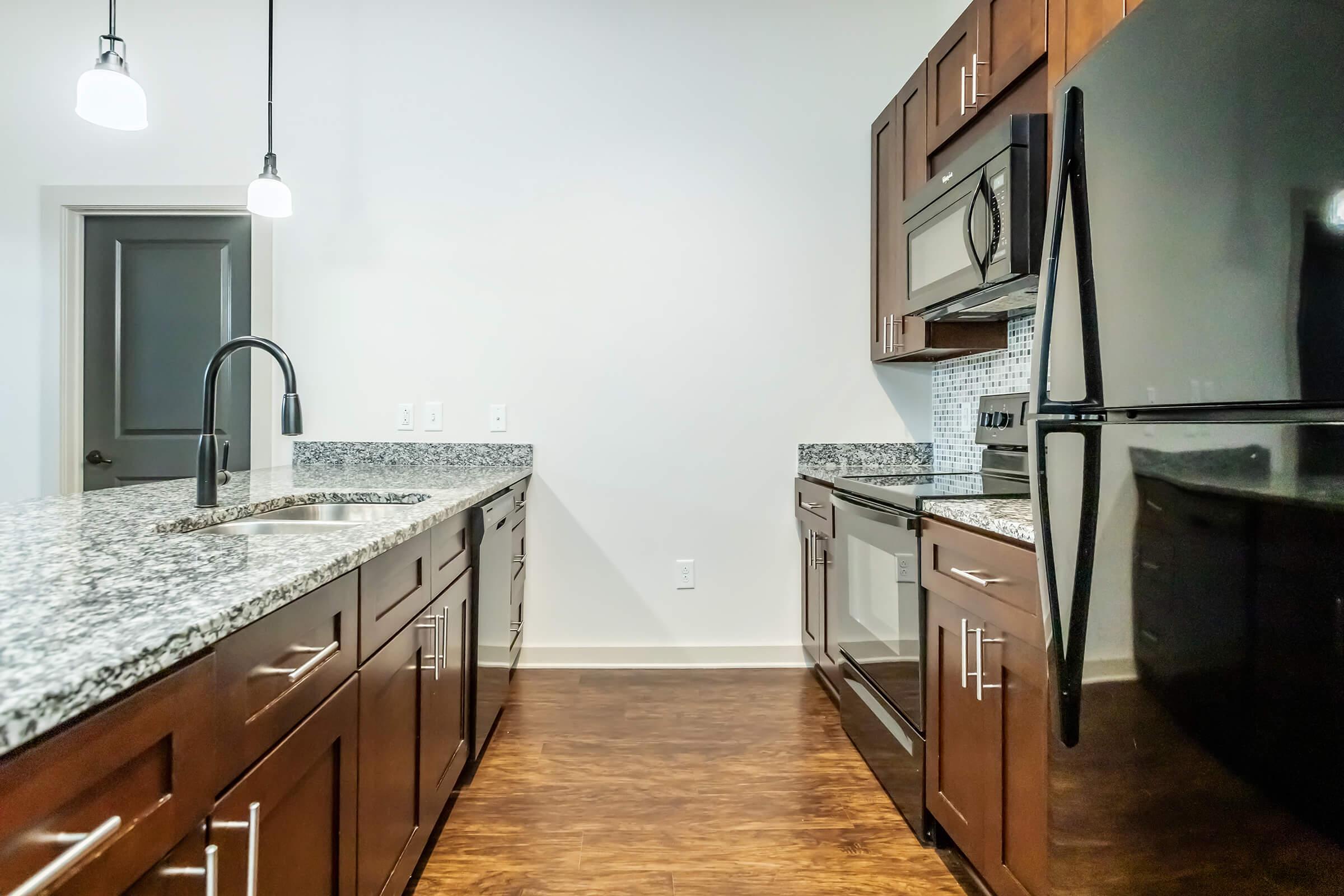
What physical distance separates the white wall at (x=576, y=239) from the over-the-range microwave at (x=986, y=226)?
0.75 metres

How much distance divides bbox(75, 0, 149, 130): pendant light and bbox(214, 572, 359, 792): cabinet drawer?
1554 millimetres

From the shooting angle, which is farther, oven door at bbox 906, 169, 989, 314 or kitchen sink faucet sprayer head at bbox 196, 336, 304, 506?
oven door at bbox 906, 169, 989, 314

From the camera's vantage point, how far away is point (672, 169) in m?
2.85

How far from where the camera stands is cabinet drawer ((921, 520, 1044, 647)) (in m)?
1.18

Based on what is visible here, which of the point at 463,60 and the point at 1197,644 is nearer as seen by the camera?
the point at 1197,644

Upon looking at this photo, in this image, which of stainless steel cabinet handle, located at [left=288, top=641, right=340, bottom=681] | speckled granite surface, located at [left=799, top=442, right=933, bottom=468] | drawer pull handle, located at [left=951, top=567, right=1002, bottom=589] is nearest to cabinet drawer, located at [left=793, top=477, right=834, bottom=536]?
speckled granite surface, located at [left=799, top=442, right=933, bottom=468]

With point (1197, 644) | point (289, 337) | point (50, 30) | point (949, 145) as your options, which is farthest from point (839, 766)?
point (50, 30)

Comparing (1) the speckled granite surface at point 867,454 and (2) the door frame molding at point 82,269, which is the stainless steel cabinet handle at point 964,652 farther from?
(2) the door frame molding at point 82,269

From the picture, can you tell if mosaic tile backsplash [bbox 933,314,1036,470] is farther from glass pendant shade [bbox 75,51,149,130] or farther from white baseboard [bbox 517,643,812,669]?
glass pendant shade [bbox 75,51,149,130]

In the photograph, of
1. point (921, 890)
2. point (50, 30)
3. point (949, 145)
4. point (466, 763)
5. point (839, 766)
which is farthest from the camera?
point (50, 30)

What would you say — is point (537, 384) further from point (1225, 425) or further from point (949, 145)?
point (1225, 425)

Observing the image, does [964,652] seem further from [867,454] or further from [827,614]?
[867,454]

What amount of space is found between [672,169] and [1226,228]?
2.47 m

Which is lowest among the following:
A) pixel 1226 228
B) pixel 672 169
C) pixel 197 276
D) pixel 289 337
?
pixel 1226 228
